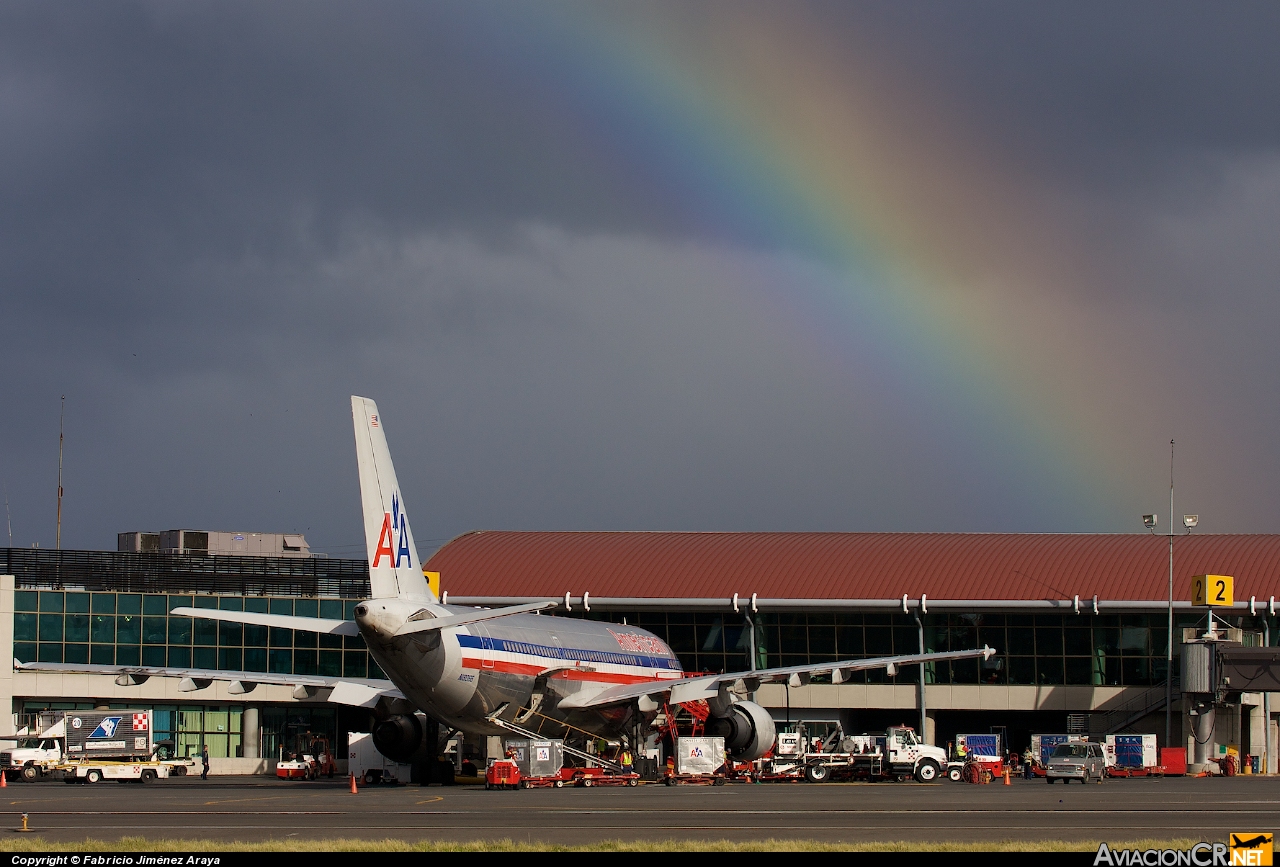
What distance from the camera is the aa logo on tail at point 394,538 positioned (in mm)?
48219

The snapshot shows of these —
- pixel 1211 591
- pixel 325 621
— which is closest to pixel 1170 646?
pixel 1211 591

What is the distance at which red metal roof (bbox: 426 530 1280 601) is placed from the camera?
84312 mm

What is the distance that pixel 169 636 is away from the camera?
259 ft

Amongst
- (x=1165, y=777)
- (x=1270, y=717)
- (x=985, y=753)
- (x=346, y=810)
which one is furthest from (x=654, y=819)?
(x=1270, y=717)

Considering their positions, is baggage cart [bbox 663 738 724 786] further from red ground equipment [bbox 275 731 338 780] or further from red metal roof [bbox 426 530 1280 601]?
red metal roof [bbox 426 530 1280 601]

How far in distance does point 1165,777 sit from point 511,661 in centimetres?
3170

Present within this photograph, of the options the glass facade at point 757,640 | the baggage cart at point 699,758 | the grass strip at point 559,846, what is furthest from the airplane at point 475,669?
the glass facade at point 757,640

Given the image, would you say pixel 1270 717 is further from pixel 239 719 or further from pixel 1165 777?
pixel 239 719

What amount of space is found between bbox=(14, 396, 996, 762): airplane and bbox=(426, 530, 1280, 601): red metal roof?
21412 millimetres

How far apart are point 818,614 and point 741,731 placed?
28779 mm

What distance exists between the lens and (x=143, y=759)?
65.8 meters

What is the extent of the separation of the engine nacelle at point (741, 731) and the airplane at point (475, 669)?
51 millimetres

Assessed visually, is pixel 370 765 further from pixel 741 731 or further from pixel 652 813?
pixel 652 813

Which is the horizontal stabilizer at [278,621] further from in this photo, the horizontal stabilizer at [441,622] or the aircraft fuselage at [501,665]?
the aircraft fuselage at [501,665]
